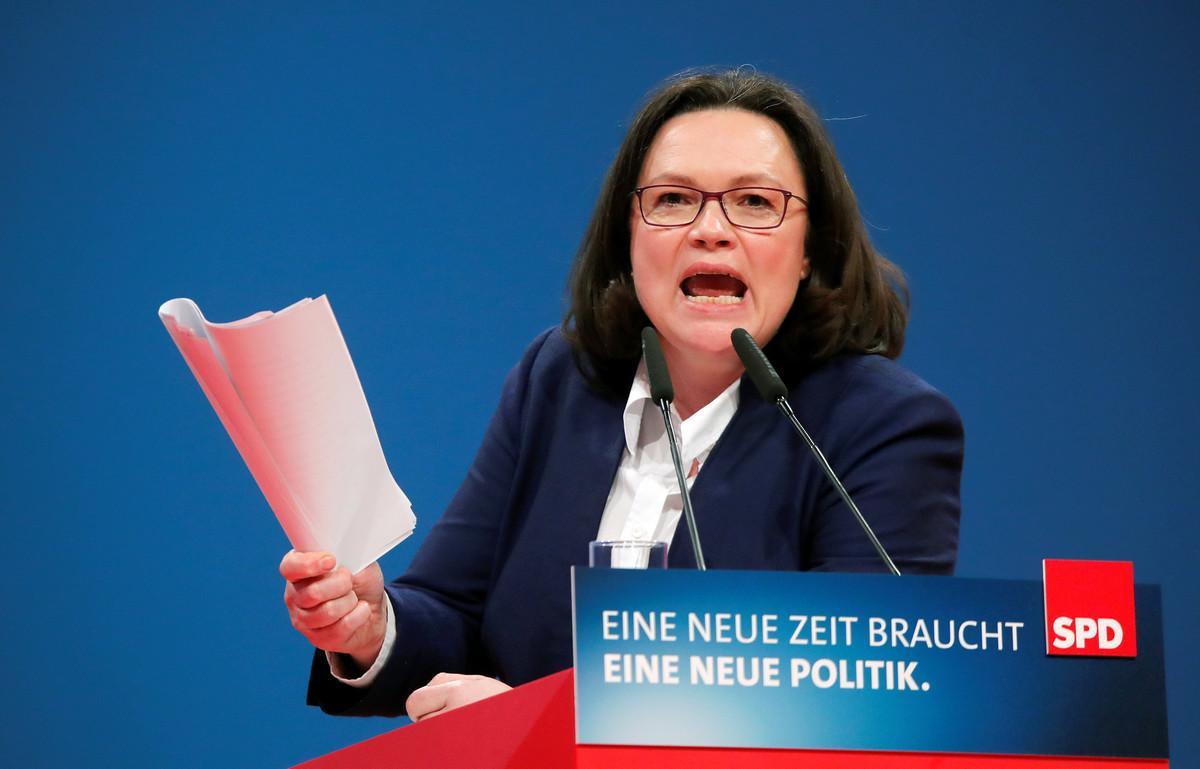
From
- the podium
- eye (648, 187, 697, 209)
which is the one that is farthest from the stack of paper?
eye (648, 187, 697, 209)

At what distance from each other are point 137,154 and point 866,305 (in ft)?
4.96

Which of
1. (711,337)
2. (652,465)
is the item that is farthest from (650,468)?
(711,337)

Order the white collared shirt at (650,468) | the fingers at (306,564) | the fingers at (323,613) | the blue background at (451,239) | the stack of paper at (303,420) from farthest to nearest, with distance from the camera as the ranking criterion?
the blue background at (451,239) → the white collared shirt at (650,468) → the fingers at (323,613) → the fingers at (306,564) → the stack of paper at (303,420)

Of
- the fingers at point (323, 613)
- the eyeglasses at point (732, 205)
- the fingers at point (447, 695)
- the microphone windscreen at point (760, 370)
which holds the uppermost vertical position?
the eyeglasses at point (732, 205)

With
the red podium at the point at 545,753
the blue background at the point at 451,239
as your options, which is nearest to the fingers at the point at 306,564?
the red podium at the point at 545,753

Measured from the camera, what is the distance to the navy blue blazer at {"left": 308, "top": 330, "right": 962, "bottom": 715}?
141 cm

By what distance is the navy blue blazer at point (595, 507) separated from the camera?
1411mm

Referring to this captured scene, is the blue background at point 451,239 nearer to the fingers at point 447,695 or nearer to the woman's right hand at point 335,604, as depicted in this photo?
the woman's right hand at point 335,604

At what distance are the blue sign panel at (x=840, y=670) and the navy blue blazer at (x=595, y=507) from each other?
0.52 metres

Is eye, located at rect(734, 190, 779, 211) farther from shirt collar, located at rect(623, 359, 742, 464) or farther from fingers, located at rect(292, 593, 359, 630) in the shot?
fingers, located at rect(292, 593, 359, 630)

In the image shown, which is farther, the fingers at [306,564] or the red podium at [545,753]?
the fingers at [306,564]

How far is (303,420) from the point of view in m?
1.08

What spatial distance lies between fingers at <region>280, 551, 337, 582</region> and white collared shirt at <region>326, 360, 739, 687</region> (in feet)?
1.02

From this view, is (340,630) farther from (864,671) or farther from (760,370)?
(864,671)
